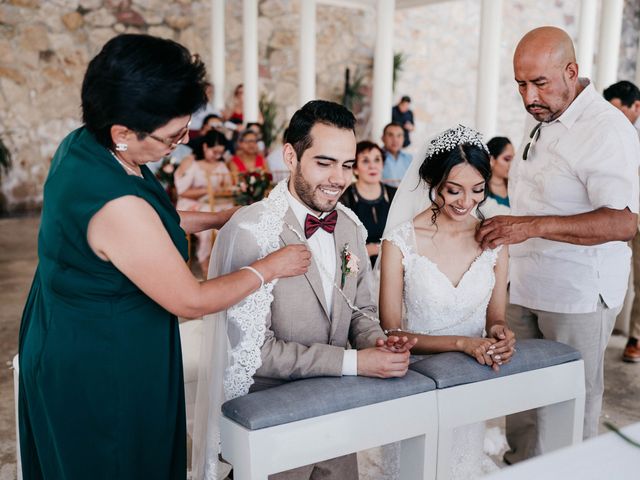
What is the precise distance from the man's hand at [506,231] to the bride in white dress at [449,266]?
9 cm

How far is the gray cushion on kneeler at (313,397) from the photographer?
1705 millimetres

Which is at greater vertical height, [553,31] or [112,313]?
[553,31]

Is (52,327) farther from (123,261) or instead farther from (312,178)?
(312,178)

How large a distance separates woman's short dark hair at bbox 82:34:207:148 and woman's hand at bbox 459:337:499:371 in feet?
3.85

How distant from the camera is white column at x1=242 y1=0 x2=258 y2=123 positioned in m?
8.85

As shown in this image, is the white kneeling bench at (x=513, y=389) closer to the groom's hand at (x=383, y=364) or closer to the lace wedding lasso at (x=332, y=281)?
the groom's hand at (x=383, y=364)

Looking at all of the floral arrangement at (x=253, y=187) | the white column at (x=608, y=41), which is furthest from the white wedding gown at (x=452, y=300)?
the white column at (x=608, y=41)

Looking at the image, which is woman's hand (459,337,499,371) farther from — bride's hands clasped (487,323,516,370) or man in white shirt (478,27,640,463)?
man in white shirt (478,27,640,463)

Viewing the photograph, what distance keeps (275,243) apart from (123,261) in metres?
0.55

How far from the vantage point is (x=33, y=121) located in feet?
32.0

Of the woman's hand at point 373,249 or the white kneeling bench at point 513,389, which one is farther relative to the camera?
the woman's hand at point 373,249

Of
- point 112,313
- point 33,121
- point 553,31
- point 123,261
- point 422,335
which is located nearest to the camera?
point 123,261

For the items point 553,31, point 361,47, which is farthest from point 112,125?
point 361,47

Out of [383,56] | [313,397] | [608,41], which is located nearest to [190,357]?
[313,397]
